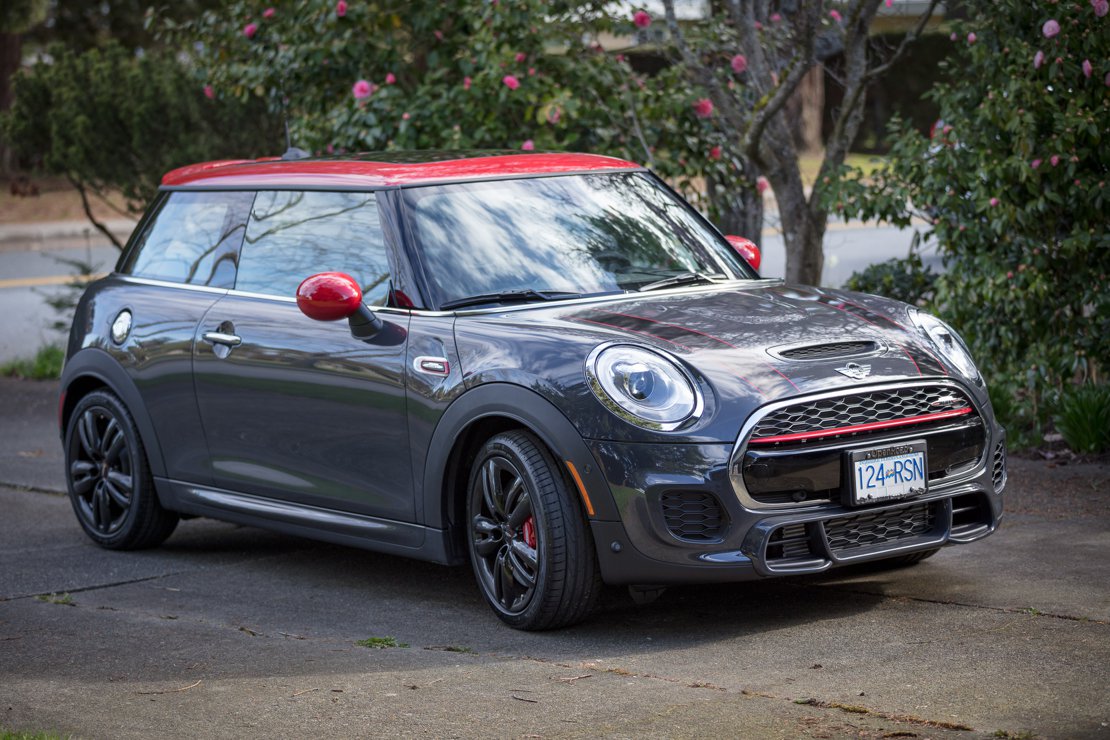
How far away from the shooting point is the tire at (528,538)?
16.5ft

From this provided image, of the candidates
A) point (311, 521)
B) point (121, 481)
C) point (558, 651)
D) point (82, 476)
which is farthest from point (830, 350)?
point (82, 476)

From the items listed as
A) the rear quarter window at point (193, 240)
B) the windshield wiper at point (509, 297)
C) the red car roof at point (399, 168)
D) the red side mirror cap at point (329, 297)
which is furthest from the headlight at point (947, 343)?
the rear quarter window at point (193, 240)

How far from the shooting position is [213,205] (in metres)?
6.74

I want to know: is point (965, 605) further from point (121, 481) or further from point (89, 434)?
point (89, 434)

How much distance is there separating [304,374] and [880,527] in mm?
2107

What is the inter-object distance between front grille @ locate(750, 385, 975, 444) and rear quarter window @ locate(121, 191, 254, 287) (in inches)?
99.4

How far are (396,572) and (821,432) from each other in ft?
7.06

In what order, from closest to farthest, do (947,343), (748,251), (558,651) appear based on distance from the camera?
(558,651) < (947,343) < (748,251)

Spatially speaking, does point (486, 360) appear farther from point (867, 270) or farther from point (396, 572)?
point (867, 270)

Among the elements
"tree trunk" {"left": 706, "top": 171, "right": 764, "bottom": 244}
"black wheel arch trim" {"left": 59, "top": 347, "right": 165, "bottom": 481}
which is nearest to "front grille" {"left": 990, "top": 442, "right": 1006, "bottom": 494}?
"black wheel arch trim" {"left": 59, "top": 347, "right": 165, "bottom": 481}

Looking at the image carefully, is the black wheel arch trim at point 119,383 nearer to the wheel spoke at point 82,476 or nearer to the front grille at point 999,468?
the wheel spoke at point 82,476

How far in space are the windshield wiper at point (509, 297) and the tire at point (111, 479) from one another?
192 centimetres

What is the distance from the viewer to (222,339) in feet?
20.5

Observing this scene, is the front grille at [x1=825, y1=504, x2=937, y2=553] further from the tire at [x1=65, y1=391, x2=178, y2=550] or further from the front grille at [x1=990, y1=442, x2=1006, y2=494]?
the tire at [x1=65, y1=391, x2=178, y2=550]
